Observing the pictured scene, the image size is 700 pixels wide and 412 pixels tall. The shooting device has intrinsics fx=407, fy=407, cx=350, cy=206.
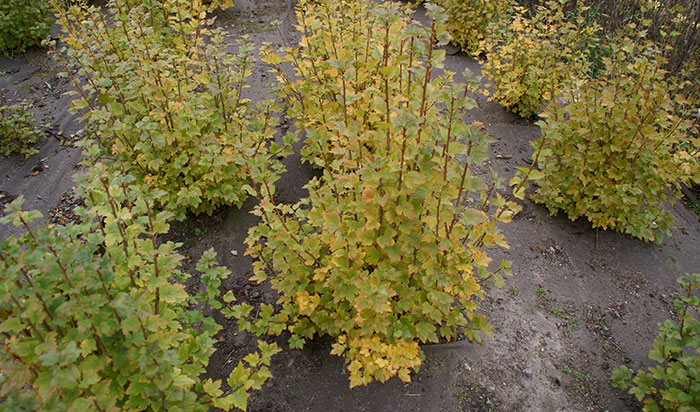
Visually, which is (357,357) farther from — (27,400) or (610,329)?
(610,329)

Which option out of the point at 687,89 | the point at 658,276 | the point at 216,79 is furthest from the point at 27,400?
the point at 687,89

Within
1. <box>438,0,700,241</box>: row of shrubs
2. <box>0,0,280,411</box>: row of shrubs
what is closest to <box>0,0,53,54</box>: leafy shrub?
<box>0,0,280,411</box>: row of shrubs

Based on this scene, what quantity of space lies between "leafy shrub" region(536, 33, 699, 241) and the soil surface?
12.0 inches

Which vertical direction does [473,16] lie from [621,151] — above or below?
above

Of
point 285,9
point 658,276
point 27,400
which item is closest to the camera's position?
point 27,400

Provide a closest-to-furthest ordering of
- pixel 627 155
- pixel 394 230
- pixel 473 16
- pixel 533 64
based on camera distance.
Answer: pixel 394 230, pixel 627 155, pixel 533 64, pixel 473 16

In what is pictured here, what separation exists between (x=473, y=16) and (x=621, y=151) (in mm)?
3878

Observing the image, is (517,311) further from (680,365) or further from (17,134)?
(17,134)

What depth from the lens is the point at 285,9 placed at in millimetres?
7605

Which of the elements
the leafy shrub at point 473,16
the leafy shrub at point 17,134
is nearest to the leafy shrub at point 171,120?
the leafy shrub at point 17,134

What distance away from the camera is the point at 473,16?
20.4ft

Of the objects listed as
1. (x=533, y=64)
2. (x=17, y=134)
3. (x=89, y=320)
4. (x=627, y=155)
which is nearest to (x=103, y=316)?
(x=89, y=320)

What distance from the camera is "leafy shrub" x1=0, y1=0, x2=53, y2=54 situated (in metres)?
5.84

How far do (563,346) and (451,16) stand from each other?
544cm
